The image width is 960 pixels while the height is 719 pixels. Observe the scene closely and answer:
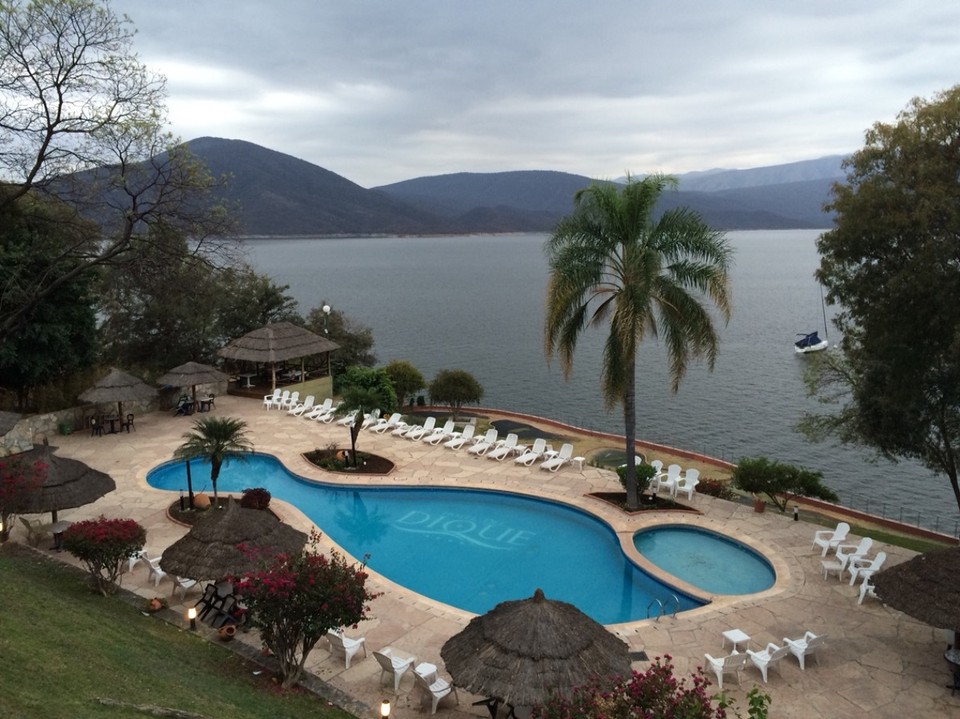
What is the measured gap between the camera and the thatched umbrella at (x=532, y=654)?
7.37m

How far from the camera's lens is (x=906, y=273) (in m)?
11.5

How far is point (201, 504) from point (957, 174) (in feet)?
54.2

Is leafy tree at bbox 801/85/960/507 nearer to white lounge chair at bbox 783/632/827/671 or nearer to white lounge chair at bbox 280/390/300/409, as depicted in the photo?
white lounge chair at bbox 783/632/827/671

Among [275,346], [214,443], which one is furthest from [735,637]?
[275,346]

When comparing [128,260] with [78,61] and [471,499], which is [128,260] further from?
[471,499]

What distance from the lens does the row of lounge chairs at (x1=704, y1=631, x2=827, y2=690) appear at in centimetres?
888

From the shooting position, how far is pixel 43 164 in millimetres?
15055

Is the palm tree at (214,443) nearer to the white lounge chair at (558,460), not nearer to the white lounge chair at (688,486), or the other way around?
the white lounge chair at (558,460)

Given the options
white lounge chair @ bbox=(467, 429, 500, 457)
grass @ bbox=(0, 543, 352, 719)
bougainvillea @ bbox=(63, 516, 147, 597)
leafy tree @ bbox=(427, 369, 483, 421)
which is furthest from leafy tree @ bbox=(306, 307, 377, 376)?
grass @ bbox=(0, 543, 352, 719)

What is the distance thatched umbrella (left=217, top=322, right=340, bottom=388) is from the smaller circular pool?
16398 millimetres

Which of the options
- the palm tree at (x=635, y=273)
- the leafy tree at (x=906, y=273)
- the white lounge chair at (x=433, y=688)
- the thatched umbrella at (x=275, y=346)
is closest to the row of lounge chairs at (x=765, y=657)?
the white lounge chair at (x=433, y=688)

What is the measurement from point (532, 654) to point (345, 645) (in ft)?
A: 9.91

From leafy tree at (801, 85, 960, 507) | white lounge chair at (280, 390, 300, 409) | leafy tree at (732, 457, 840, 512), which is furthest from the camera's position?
white lounge chair at (280, 390, 300, 409)

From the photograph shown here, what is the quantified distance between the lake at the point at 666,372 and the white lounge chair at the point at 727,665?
34.6 ft
